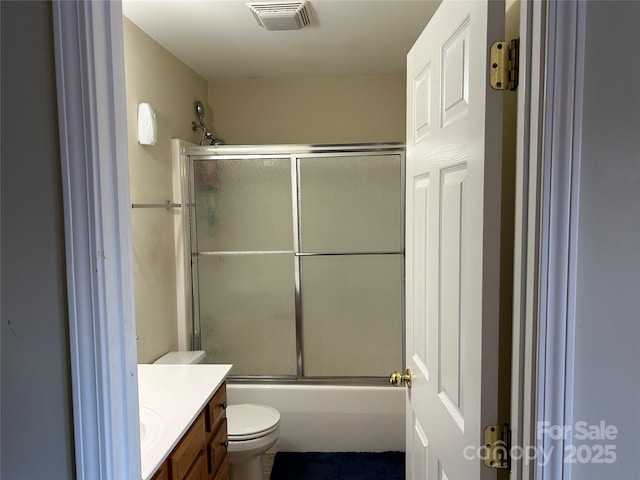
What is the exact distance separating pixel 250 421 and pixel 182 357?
0.59 meters

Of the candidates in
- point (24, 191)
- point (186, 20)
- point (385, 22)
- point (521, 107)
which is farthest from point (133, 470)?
point (385, 22)

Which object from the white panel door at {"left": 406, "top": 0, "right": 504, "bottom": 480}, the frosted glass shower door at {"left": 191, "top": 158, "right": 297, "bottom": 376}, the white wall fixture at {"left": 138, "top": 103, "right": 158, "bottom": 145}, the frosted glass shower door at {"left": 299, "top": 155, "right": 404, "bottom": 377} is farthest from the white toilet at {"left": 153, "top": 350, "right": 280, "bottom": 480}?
the white wall fixture at {"left": 138, "top": 103, "right": 158, "bottom": 145}

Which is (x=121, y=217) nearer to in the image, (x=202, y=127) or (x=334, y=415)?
(x=334, y=415)

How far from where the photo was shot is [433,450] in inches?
48.0

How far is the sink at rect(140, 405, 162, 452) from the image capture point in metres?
1.29

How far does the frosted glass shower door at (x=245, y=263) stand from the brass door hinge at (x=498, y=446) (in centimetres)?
210

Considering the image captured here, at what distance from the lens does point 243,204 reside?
113 inches

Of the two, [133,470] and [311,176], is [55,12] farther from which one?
[311,176]

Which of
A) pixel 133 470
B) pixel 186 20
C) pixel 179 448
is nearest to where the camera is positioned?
pixel 133 470

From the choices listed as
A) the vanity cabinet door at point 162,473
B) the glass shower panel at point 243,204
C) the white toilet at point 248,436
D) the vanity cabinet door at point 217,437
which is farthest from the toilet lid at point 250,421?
the glass shower panel at point 243,204

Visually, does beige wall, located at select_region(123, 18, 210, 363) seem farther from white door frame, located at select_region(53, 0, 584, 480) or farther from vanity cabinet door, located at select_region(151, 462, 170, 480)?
white door frame, located at select_region(53, 0, 584, 480)

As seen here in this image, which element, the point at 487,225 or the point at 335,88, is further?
the point at 335,88

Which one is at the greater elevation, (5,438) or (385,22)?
(385,22)

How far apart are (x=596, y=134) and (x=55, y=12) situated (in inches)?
34.5
